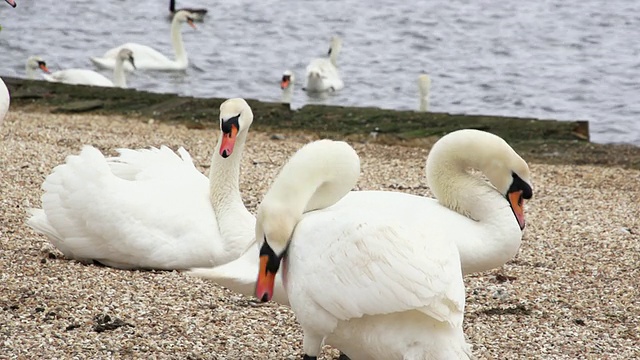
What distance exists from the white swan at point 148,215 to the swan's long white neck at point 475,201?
1.21 metres

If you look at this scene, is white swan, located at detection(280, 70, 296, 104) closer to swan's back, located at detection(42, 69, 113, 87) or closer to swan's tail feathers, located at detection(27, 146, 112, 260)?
swan's back, located at detection(42, 69, 113, 87)

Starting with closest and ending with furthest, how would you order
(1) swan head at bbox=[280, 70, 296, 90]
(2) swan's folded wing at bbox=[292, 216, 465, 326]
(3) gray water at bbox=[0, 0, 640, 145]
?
(2) swan's folded wing at bbox=[292, 216, 465, 326] < (1) swan head at bbox=[280, 70, 296, 90] < (3) gray water at bbox=[0, 0, 640, 145]

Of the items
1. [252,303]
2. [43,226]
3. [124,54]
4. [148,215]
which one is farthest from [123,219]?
[124,54]

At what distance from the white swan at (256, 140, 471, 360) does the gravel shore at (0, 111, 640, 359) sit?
819mm

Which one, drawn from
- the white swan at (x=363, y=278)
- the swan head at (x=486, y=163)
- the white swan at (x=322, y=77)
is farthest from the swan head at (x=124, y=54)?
the white swan at (x=363, y=278)

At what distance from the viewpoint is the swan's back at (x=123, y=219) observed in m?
5.84

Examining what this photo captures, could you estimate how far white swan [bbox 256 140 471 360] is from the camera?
364 centimetres

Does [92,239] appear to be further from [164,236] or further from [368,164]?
[368,164]

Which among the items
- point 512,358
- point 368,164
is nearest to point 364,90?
point 368,164

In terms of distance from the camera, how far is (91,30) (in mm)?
21766

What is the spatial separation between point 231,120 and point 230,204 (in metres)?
0.49

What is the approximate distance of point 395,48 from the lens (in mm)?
19766

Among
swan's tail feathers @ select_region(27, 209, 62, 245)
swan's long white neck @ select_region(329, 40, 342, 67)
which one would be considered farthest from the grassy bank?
swan's long white neck @ select_region(329, 40, 342, 67)

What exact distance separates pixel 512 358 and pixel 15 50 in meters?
15.5
